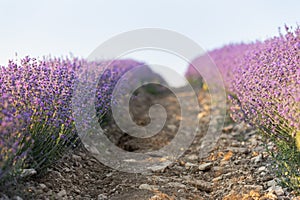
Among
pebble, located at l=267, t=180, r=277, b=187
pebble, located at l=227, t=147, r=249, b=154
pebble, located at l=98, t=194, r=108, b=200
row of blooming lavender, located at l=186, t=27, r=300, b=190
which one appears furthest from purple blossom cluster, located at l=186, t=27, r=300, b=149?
pebble, located at l=98, t=194, r=108, b=200

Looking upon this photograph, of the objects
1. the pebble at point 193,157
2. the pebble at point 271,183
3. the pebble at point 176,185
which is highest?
the pebble at point 193,157

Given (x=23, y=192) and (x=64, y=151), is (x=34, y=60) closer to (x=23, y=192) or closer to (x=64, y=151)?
(x=64, y=151)

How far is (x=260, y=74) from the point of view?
3156 mm

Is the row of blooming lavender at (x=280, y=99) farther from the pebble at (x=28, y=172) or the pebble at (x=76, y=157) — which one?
the pebble at (x=28, y=172)

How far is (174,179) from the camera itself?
11.0 ft

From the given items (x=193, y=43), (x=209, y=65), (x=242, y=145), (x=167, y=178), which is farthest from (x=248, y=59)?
(x=209, y=65)

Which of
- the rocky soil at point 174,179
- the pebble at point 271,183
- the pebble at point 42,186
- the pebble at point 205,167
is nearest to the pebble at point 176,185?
the rocky soil at point 174,179

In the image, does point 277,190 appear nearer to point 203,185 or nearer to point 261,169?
point 261,169

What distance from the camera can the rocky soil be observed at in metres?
2.84

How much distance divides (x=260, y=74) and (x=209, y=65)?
209 inches

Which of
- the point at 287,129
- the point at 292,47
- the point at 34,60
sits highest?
the point at 292,47

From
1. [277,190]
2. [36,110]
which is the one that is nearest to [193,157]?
[277,190]

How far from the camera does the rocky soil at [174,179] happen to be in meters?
2.84

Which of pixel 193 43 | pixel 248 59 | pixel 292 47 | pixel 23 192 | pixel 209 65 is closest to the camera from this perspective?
pixel 23 192
